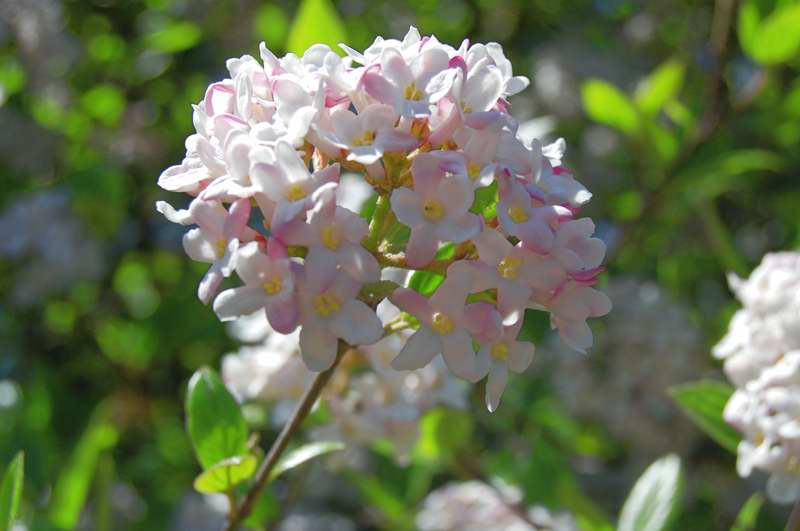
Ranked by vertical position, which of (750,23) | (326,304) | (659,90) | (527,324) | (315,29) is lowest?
(527,324)

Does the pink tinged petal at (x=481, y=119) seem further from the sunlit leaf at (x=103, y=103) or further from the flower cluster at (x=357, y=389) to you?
the sunlit leaf at (x=103, y=103)

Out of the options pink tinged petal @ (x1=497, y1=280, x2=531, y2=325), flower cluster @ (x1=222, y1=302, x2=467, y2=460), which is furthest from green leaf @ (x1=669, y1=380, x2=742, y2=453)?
pink tinged petal @ (x1=497, y1=280, x2=531, y2=325)

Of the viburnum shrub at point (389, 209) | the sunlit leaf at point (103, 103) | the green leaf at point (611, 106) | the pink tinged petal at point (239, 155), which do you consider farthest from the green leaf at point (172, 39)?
the pink tinged petal at point (239, 155)

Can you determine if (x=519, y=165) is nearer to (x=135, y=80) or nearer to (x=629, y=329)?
(x=629, y=329)

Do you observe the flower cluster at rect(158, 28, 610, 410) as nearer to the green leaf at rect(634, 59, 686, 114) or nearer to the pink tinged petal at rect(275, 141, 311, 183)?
the pink tinged petal at rect(275, 141, 311, 183)

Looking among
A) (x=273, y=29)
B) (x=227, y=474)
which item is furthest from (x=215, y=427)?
(x=273, y=29)

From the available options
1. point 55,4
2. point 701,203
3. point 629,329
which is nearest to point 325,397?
point 629,329

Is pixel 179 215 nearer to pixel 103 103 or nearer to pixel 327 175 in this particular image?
pixel 327 175
